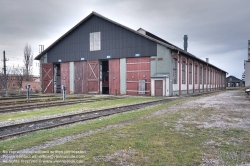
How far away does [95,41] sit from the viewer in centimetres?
3094

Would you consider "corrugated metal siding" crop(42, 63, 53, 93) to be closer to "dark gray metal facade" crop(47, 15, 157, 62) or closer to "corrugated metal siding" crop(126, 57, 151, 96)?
"dark gray metal facade" crop(47, 15, 157, 62)

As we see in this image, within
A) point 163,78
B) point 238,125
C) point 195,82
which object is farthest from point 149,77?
point 238,125

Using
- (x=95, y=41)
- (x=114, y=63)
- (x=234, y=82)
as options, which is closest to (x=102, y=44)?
(x=95, y=41)

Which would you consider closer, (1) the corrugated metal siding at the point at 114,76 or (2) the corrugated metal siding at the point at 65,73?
(1) the corrugated metal siding at the point at 114,76

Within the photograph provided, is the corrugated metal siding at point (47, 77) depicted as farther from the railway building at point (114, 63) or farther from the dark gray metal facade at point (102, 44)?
the dark gray metal facade at point (102, 44)

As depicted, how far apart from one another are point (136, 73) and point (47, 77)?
16.1 m

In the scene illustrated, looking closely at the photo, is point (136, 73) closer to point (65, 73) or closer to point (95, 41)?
point (95, 41)

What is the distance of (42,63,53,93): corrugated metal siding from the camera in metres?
34.7

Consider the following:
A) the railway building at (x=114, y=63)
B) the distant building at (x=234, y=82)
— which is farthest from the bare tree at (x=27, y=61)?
the distant building at (x=234, y=82)

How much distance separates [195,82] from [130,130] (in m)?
31.8

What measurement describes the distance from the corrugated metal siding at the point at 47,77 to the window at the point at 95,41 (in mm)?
8661

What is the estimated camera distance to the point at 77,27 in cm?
3256

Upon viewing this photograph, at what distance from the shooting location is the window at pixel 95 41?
30656 mm

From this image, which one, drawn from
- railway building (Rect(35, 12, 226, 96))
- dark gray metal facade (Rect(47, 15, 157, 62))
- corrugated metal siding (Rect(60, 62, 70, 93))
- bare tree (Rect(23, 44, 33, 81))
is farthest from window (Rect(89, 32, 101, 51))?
bare tree (Rect(23, 44, 33, 81))
